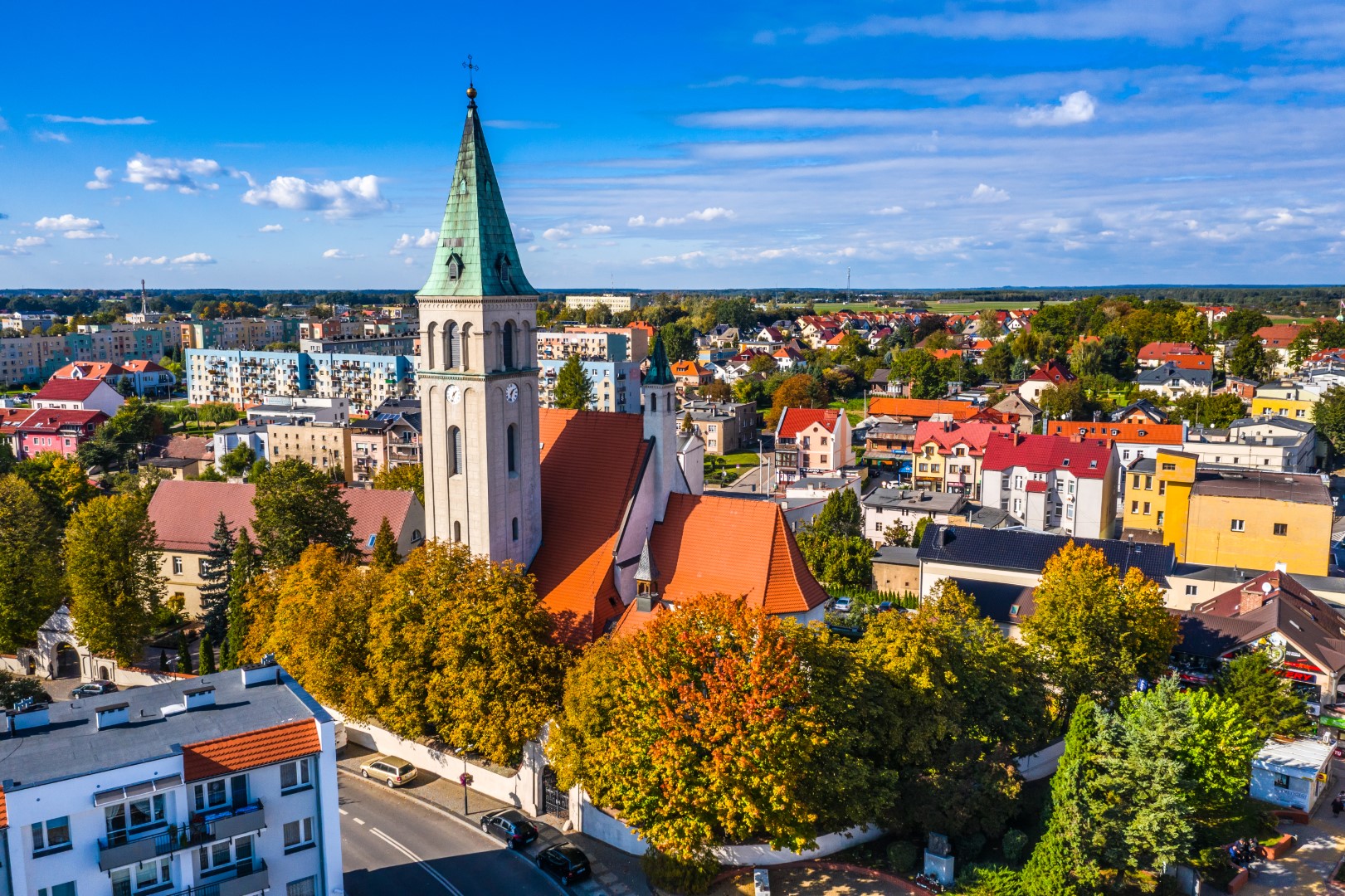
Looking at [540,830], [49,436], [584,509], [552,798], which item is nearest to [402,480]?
[584,509]

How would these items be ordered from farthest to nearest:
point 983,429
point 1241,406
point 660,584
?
point 1241,406, point 983,429, point 660,584

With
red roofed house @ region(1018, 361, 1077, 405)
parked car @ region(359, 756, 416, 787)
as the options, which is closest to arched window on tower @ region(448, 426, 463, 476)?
parked car @ region(359, 756, 416, 787)

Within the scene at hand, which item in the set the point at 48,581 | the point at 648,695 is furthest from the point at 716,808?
the point at 48,581

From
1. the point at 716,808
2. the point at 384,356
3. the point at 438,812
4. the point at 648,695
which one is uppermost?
the point at 384,356

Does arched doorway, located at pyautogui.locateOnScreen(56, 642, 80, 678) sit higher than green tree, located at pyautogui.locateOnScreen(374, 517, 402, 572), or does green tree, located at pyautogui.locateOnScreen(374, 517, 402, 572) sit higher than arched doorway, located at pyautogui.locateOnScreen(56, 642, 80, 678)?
green tree, located at pyautogui.locateOnScreen(374, 517, 402, 572)

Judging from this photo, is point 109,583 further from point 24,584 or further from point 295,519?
point 295,519

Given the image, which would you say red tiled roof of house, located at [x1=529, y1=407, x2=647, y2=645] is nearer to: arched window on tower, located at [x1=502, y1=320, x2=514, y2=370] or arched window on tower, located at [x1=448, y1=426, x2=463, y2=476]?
arched window on tower, located at [x1=448, y1=426, x2=463, y2=476]

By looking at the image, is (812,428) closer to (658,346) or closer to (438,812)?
(658,346)
